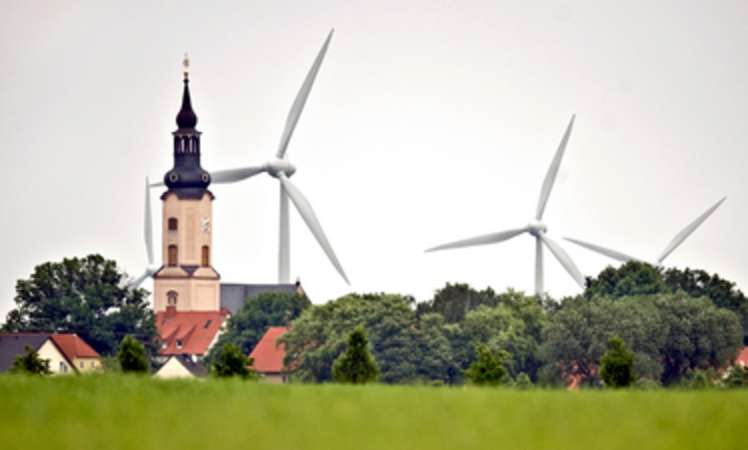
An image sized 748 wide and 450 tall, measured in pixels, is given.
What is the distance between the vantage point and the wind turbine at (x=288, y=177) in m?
146

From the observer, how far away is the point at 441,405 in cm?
3469

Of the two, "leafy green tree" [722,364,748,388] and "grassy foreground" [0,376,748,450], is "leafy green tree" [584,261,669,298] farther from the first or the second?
"grassy foreground" [0,376,748,450]

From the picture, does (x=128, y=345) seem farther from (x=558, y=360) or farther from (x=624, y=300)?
(x=624, y=300)

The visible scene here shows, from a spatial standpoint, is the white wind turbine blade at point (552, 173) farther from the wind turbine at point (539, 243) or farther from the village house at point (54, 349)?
the village house at point (54, 349)

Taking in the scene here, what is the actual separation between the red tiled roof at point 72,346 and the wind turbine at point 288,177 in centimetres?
1556

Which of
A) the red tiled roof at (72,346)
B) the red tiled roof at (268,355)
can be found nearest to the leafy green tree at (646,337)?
the red tiled roof at (268,355)

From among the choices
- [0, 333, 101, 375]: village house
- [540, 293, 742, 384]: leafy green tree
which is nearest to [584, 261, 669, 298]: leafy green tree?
[540, 293, 742, 384]: leafy green tree

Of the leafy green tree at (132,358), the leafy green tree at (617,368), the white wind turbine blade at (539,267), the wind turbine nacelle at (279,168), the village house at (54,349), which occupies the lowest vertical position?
the leafy green tree at (617,368)

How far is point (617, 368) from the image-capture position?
71.8 meters

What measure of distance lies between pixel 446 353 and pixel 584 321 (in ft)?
28.0

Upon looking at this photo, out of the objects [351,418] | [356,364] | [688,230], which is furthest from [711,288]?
[351,418]

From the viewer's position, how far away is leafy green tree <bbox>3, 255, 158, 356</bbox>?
587 ft

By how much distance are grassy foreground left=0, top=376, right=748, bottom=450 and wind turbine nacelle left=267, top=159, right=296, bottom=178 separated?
12943cm

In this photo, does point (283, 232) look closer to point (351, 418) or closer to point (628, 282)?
point (628, 282)
